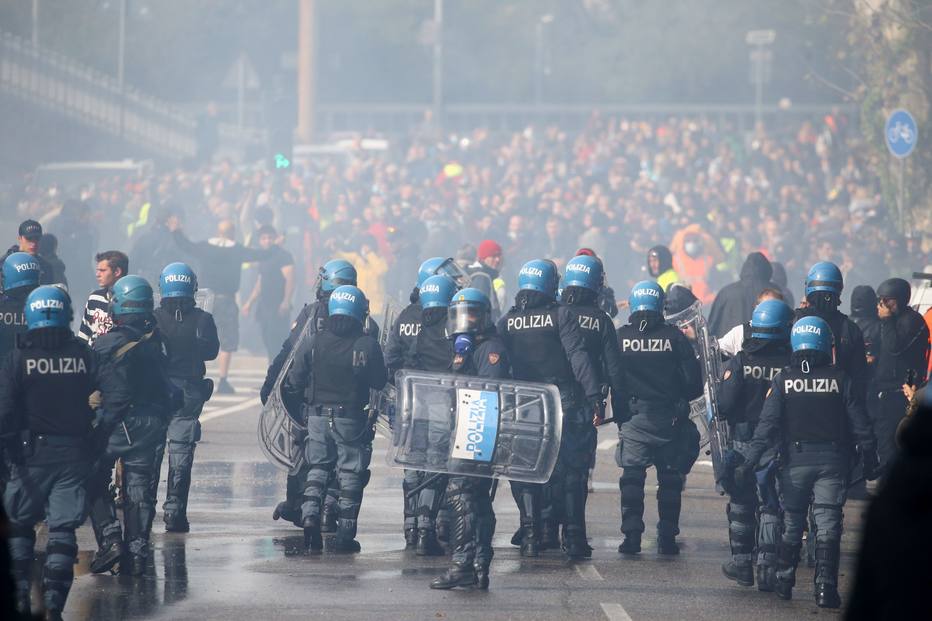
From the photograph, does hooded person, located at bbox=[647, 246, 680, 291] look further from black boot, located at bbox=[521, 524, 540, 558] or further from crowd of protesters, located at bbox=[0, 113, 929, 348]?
crowd of protesters, located at bbox=[0, 113, 929, 348]

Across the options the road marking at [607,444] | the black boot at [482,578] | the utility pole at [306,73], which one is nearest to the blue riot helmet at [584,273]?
the black boot at [482,578]

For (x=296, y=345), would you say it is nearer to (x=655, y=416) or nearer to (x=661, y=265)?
(x=655, y=416)

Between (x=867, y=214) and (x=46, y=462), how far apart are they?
760 inches

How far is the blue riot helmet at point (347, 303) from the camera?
10109 millimetres

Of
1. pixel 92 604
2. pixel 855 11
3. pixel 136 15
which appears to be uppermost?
pixel 136 15

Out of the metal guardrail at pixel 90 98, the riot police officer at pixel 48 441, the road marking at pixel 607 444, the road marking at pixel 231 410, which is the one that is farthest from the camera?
the metal guardrail at pixel 90 98

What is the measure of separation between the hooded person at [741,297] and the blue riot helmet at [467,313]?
217 inches

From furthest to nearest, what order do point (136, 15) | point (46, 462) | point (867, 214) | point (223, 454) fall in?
point (136, 15) < point (867, 214) < point (223, 454) < point (46, 462)

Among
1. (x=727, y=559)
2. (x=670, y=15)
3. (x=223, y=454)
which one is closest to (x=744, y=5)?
(x=670, y=15)

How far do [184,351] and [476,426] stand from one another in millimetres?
2686

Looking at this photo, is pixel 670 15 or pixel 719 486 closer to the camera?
pixel 719 486

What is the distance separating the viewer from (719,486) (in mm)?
9703

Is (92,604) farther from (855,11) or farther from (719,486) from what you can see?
(855,11)

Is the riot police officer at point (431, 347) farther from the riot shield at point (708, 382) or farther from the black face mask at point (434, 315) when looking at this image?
the riot shield at point (708, 382)
